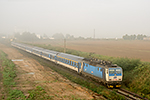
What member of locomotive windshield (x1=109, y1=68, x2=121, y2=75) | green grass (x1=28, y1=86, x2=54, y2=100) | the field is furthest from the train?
the field

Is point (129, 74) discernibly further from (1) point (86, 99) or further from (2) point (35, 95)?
(2) point (35, 95)

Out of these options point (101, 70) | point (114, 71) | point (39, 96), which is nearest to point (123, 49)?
point (101, 70)

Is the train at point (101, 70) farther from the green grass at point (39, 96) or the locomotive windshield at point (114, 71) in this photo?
the green grass at point (39, 96)

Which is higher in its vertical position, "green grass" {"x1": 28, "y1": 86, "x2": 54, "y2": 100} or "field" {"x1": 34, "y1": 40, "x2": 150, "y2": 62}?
"field" {"x1": 34, "y1": 40, "x2": 150, "y2": 62}

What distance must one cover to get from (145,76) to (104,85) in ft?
21.8

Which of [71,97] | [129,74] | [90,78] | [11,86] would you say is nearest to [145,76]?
[129,74]

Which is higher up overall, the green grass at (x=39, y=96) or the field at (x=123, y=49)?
the field at (x=123, y=49)

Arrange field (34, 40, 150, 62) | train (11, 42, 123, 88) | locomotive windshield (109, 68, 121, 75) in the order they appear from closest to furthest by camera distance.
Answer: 1. locomotive windshield (109, 68, 121, 75)
2. train (11, 42, 123, 88)
3. field (34, 40, 150, 62)

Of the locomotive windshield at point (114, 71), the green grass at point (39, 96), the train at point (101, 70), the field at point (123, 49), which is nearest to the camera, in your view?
the green grass at point (39, 96)

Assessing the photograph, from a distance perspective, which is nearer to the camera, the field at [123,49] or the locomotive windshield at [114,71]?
the locomotive windshield at [114,71]

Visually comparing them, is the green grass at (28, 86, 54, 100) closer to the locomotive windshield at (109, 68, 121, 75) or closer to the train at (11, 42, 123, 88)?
the train at (11, 42, 123, 88)

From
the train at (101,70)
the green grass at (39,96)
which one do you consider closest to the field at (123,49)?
the train at (101,70)

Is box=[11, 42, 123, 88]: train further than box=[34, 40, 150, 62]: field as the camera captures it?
No

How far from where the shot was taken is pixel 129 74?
22.4 metres
